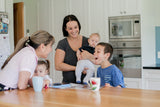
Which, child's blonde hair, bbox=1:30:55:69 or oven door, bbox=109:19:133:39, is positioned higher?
oven door, bbox=109:19:133:39

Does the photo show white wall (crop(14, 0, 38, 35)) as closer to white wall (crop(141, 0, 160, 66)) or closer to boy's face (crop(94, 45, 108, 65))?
white wall (crop(141, 0, 160, 66))

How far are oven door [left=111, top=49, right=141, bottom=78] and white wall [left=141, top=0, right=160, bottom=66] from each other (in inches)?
4.5

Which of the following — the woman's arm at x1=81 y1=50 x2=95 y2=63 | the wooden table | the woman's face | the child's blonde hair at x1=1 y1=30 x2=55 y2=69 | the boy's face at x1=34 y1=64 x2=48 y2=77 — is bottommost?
the wooden table

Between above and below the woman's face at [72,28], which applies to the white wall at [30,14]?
above

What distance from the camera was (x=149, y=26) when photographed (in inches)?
157

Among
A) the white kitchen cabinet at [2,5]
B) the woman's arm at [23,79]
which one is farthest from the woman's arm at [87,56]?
the white kitchen cabinet at [2,5]

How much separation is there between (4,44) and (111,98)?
260cm

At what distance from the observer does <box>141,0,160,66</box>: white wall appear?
3697 millimetres

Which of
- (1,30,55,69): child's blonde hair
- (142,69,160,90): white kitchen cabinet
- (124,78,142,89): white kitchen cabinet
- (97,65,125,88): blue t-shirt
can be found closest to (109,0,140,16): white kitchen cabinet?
(142,69,160,90): white kitchen cabinet

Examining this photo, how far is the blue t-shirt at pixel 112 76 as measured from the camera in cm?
189

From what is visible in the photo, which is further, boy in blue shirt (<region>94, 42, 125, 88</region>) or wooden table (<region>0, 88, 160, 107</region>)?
boy in blue shirt (<region>94, 42, 125, 88</region>)

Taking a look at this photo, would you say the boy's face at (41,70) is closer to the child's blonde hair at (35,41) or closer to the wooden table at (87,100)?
the child's blonde hair at (35,41)

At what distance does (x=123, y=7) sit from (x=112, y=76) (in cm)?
214

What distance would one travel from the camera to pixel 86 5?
414 centimetres
